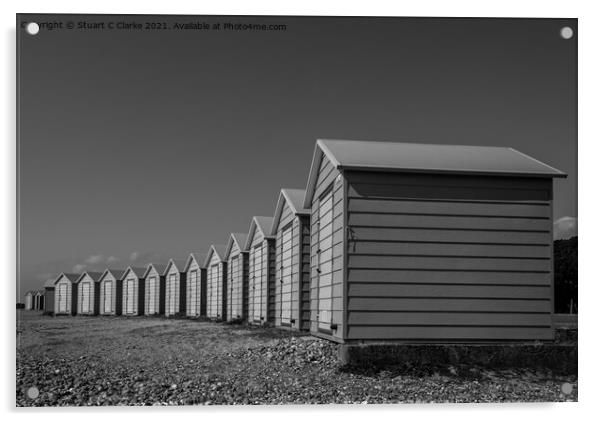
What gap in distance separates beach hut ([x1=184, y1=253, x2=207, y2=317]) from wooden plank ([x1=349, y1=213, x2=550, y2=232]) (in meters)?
24.9

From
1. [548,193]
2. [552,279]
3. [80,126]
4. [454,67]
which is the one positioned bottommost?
[552,279]

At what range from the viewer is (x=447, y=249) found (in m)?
12.9

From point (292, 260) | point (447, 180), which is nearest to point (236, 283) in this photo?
point (292, 260)

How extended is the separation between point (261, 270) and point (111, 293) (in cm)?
2273

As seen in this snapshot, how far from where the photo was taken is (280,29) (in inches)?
476

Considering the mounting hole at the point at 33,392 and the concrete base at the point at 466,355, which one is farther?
the concrete base at the point at 466,355

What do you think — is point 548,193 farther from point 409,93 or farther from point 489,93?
point 409,93

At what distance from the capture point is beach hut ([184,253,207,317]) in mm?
36938

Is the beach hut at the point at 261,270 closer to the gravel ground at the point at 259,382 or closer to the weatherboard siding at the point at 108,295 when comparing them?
the gravel ground at the point at 259,382

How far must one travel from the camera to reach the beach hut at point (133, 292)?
44.5 metres

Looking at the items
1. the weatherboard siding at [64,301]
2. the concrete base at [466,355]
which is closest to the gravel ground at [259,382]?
the concrete base at [466,355]

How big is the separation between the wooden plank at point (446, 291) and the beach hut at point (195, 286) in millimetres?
24854
